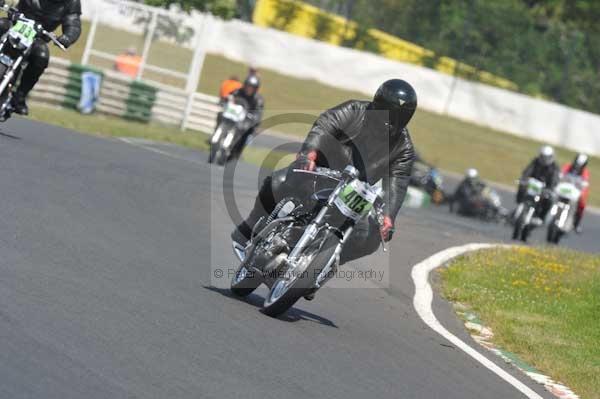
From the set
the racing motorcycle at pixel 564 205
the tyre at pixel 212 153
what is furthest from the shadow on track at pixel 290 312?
the racing motorcycle at pixel 564 205

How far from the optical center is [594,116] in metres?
41.3

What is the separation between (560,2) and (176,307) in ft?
144

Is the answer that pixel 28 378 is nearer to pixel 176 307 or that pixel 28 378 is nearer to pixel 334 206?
pixel 176 307

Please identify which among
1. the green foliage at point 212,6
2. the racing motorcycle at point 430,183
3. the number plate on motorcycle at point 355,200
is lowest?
the racing motorcycle at point 430,183

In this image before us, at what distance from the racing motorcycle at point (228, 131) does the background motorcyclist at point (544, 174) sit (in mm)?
4981

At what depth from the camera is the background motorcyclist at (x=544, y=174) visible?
2285 cm

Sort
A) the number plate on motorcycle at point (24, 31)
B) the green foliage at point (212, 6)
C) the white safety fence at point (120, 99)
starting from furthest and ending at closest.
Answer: the green foliage at point (212, 6), the white safety fence at point (120, 99), the number plate on motorcycle at point (24, 31)

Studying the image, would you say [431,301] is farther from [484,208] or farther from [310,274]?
[484,208]

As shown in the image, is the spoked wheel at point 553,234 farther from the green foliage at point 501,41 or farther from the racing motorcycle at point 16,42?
the green foliage at point 501,41

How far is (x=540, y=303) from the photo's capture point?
1238cm

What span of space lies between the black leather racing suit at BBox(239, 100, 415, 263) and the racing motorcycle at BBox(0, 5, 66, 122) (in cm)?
544

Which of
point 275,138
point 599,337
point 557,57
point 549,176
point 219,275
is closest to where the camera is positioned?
point 219,275

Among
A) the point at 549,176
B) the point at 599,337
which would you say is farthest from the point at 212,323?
the point at 549,176

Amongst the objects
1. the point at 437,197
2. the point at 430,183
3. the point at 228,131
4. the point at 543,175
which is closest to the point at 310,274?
the point at 228,131
